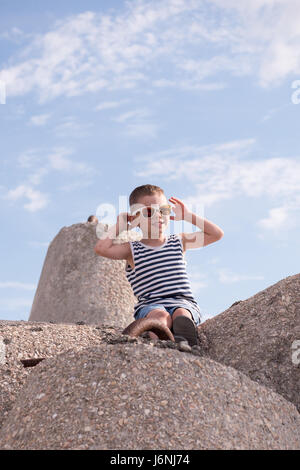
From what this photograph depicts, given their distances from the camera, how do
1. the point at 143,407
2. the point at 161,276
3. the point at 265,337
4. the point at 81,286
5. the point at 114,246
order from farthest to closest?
the point at 81,286, the point at 114,246, the point at 161,276, the point at 265,337, the point at 143,407

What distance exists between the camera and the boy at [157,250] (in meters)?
3.54

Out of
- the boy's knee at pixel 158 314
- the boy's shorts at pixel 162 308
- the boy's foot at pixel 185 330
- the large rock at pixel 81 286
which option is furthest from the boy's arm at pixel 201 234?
the large rock at pixel 81 286

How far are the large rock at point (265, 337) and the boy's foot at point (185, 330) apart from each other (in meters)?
0.13

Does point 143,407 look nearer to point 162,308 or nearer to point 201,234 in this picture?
point 162,308

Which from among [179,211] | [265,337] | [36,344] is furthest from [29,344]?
[265,337]

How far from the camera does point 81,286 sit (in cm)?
612

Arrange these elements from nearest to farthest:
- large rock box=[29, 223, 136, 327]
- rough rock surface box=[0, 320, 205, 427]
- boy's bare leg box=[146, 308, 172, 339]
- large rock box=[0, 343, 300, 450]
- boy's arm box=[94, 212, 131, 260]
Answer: large rock box=[0, 343, 300, 450]
rough rock surface box=[0, 320, 205, 427]
boy's bare leg box=[146, 308, 172, 339]
boy's arm box=[94, 212, 131, 260]
large rock box=[29, 223, 136, 327]

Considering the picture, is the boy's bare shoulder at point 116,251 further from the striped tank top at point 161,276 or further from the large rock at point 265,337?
the large rock at point 265,337

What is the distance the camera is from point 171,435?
194 cm

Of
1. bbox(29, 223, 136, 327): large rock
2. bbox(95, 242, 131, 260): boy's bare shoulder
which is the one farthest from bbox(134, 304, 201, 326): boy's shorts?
bbox(29, 223, 136, 327): large rock

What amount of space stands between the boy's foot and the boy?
25 centimetres

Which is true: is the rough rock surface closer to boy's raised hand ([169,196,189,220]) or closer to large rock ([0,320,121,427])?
large rock ([0,320,121,427])

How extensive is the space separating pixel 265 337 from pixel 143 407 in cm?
122

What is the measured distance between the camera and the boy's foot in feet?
10.3
